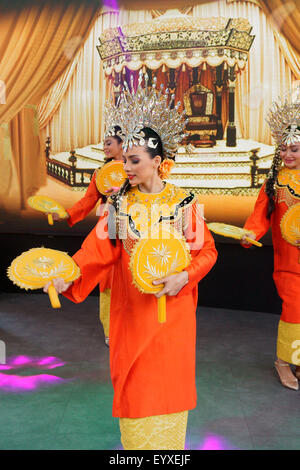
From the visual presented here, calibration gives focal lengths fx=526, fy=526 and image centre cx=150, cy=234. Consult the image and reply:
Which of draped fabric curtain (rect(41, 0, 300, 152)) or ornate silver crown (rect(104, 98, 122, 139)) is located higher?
draped fabric curtain (rect(41, 0, 300, 152))

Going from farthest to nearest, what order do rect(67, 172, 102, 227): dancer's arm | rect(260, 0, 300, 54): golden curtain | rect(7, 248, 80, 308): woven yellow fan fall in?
rect(260, 0, 300, 54): golden curtain → rect(67, 172, 102, 227): dancer's arm → rect(7, 248, 80, 308): woven yellow fan

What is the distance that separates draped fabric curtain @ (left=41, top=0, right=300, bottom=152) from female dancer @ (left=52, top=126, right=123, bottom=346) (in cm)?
165

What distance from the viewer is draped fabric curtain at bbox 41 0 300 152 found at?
490 cm

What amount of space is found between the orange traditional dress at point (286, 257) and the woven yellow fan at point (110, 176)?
3.24 feet

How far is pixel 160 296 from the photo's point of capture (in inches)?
71.2

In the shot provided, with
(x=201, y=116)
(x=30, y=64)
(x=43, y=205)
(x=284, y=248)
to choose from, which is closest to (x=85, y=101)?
(x=30, y=64)

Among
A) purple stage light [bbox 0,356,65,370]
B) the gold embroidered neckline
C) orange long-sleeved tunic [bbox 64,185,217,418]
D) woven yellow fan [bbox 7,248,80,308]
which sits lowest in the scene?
purple stage light [bbox 0,356,65,370]

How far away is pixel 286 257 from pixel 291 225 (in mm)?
266

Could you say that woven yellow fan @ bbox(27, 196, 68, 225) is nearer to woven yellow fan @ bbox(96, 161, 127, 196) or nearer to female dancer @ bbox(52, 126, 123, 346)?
female dancer @ bbox(52, 126, 123, 346)

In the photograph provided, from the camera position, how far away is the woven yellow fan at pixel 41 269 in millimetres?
1729

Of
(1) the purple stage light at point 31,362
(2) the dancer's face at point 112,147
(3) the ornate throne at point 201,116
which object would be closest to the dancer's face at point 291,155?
(2) the dancer's face at point 112,147

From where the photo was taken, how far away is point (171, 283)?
1807mm

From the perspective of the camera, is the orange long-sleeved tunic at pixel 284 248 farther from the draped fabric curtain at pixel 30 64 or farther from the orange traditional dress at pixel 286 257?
the draped fabric curtain at pixel 30 64

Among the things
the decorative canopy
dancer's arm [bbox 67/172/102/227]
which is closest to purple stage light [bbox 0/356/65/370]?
dancer's arm [bbox 67/172/102/227]
